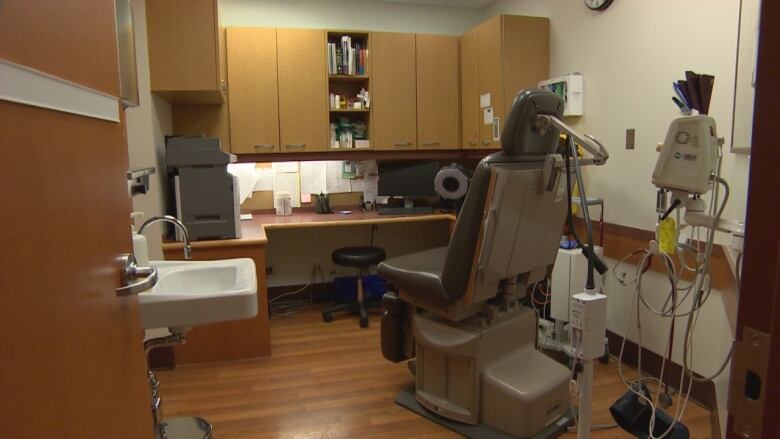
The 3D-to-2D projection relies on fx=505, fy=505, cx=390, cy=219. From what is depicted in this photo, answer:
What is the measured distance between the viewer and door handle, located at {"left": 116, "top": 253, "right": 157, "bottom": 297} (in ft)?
3.34

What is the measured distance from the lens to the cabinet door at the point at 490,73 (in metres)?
3.59

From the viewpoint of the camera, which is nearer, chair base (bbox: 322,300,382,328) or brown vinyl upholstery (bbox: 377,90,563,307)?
brown vinyl upholstery (bbox: 377,90,563,307)

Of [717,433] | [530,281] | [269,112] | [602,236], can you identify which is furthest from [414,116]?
[717,433]

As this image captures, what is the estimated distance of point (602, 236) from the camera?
117 inches

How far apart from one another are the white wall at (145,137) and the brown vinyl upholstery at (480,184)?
1.54 meters

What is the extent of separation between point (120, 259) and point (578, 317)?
3.71 ft

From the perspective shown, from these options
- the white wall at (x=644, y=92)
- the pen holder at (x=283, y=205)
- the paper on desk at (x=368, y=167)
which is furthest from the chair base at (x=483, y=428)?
the paper on desk at (x=368, y=167)

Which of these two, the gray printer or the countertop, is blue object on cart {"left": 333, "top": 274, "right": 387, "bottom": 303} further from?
the gray printer

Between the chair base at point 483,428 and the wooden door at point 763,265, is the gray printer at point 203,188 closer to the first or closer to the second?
the chair base at point 483,428

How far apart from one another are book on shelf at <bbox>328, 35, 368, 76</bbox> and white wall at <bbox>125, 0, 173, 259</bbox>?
136 cm

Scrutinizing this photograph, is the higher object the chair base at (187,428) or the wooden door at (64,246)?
the wooden door at (64,246)

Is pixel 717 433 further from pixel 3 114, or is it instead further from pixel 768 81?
pixel 3 114

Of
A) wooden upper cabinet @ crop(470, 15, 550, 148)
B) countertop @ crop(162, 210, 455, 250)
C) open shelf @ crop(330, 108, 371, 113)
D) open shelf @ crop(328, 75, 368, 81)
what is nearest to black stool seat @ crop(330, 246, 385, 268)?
countertop @ crop(162, 210, 455, 250)

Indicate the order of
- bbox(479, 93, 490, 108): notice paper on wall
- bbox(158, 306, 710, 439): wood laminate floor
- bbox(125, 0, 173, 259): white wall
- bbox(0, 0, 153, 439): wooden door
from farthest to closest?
bbox(479, 93, 490, 108): notice paper on wall
bbox(125, 0, 173, 259): white wall
bbox(158, 306, 710, 439): wood laminate floor
bbox(0, 0, 153, 439): wooden door
